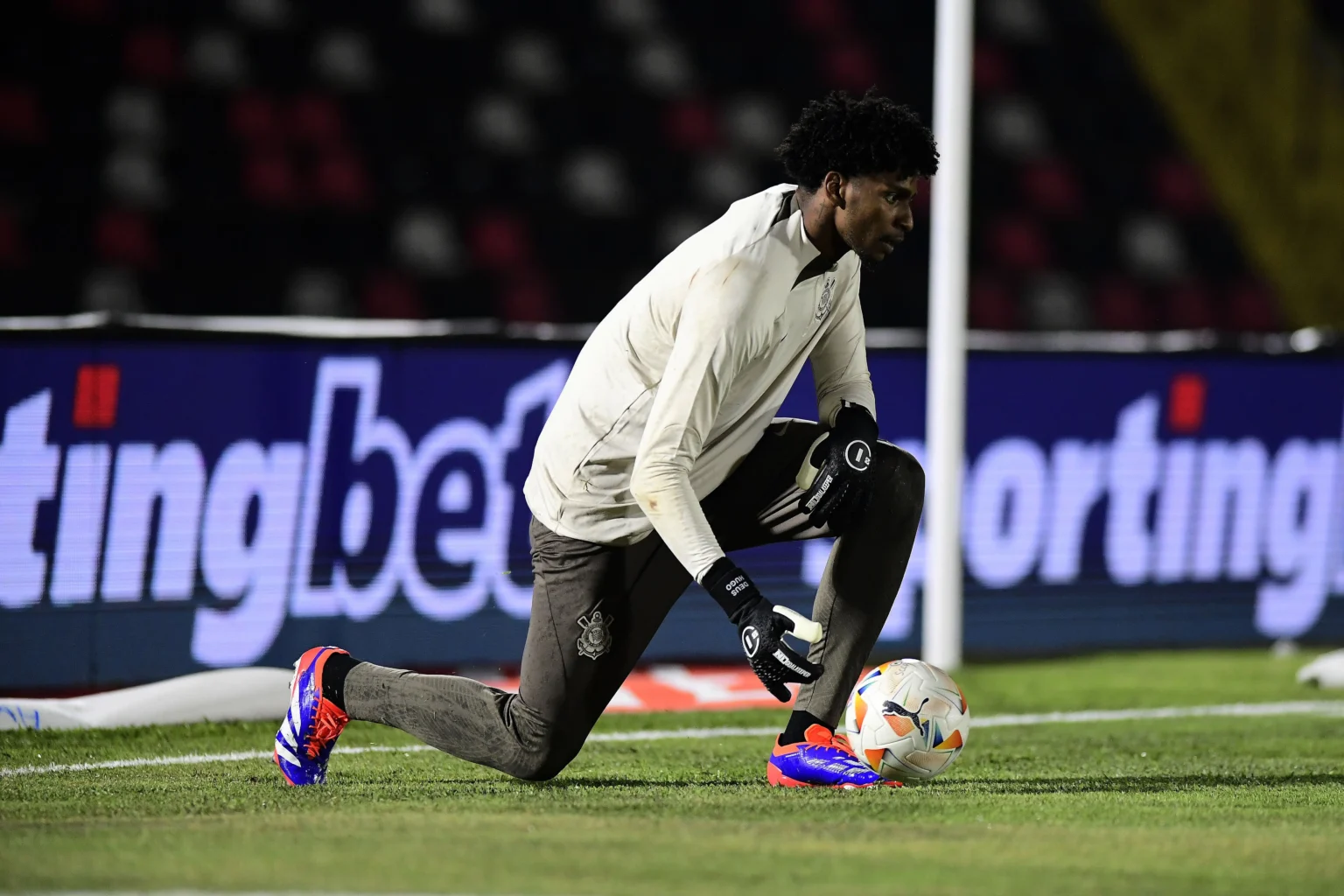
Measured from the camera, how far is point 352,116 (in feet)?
37.1

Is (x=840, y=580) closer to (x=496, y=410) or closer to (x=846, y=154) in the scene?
(x=846, y=154)

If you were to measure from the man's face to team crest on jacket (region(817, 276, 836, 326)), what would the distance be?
6.7 inches

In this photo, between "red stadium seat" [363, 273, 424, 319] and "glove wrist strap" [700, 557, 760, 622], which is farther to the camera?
"red stadium seat" [363, 273, 424, 319]

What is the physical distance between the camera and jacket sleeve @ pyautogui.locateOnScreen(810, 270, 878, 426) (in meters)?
4.61

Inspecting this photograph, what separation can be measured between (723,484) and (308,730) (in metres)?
1.15

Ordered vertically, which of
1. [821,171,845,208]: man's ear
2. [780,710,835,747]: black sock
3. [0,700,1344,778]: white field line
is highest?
[821,171,845,208]: man's ear

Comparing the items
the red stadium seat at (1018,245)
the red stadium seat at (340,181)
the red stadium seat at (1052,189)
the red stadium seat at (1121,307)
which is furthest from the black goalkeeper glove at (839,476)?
the red stadium seat at (1052,189)

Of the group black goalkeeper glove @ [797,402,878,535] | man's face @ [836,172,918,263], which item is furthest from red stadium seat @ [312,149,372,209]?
man's face @ [836,172,918,263]

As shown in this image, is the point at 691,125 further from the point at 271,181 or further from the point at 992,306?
the point at 271,181

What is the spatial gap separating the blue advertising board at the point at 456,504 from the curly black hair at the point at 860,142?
8.87ft

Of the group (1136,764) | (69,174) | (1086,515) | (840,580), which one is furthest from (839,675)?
(69,174)

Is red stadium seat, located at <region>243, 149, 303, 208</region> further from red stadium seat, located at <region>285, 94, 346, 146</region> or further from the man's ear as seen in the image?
the man's ear

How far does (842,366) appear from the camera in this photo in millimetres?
4691

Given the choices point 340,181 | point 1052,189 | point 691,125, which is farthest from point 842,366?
point 1052,189
